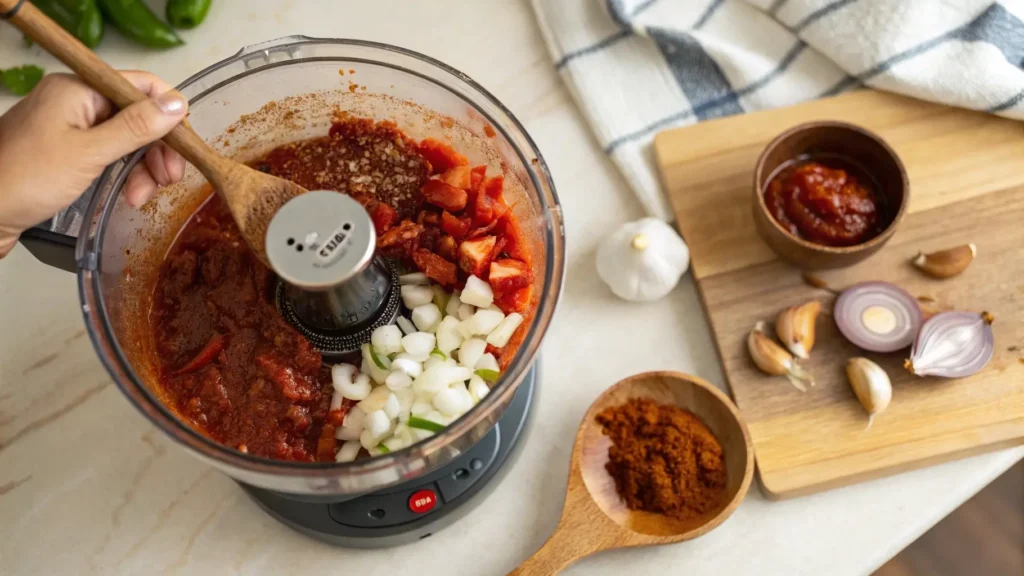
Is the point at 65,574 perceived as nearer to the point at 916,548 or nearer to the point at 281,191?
the point at 281,191

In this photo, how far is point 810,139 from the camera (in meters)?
1.27

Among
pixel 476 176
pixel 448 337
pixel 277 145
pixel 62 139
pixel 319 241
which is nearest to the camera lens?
pixel 319 241

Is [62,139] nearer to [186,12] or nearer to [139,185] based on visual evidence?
[139,185]

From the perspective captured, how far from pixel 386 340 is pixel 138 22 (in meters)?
0.79

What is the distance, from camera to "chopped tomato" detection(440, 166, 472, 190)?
1112 mm

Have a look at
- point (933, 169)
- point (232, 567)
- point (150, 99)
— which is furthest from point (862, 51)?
point (232, 567)

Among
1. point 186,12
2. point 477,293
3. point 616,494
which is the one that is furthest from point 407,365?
point 186,12

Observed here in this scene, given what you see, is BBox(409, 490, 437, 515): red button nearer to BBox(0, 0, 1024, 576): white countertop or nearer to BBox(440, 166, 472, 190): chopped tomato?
BBox(0, 0, 1024, 576): white countertop

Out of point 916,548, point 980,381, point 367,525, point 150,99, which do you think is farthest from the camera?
point 916,548

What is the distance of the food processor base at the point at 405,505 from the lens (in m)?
1.06

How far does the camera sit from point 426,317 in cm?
104

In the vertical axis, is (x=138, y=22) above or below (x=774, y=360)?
above

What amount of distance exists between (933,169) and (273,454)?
1.09 m

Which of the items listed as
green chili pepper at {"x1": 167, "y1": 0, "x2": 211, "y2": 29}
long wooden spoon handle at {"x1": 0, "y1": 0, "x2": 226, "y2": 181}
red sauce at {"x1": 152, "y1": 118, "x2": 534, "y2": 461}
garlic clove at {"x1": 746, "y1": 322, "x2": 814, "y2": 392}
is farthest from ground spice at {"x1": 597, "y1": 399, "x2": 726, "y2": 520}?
green chili pepper at {"x1": 167, "y1": 0, "x2": 211, "y2": 29}
